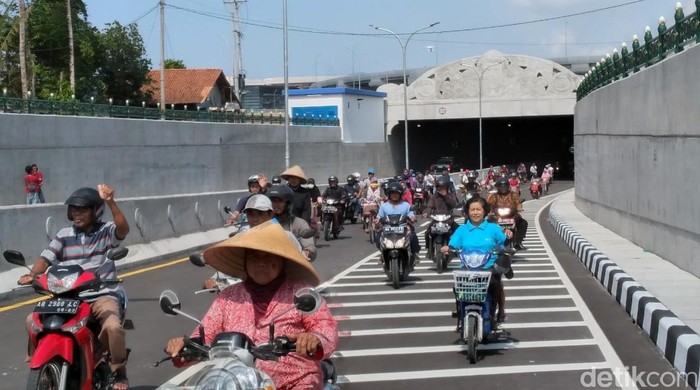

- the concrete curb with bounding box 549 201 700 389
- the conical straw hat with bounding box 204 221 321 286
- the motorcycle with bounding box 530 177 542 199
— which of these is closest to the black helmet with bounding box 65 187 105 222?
the conical straw hat with bounding box 204 221 321 286

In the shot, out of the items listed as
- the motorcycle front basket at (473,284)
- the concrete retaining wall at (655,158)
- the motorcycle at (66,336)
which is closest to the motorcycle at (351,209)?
the concrete retaining wall at (655,158)

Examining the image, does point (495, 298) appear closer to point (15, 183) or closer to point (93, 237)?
point (93, 237)

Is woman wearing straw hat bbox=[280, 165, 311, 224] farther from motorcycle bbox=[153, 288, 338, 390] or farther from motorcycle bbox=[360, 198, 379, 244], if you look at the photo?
motorcycle bbox=[153, 288, 338, 390]

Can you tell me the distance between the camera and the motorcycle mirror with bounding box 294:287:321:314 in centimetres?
450

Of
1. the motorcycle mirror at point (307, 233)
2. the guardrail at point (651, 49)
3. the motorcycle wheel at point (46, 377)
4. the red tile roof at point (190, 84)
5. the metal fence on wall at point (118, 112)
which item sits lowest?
the motorcycle wheel at point (46, 377)

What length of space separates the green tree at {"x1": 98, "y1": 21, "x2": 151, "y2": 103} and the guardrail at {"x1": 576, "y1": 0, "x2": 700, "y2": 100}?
1403 inches

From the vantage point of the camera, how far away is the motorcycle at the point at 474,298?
9.30 meters

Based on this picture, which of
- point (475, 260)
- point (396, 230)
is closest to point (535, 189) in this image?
point (396, 230)

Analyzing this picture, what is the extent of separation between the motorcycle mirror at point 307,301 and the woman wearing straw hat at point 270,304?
0.25 m

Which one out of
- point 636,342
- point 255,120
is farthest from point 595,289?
point 255,120

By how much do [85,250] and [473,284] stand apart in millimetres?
3723

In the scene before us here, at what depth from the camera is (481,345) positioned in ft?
33.4

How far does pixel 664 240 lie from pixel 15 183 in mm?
19030

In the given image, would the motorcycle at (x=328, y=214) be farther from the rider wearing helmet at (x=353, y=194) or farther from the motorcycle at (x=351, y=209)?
the motorcycle at (x=351, y=209)
